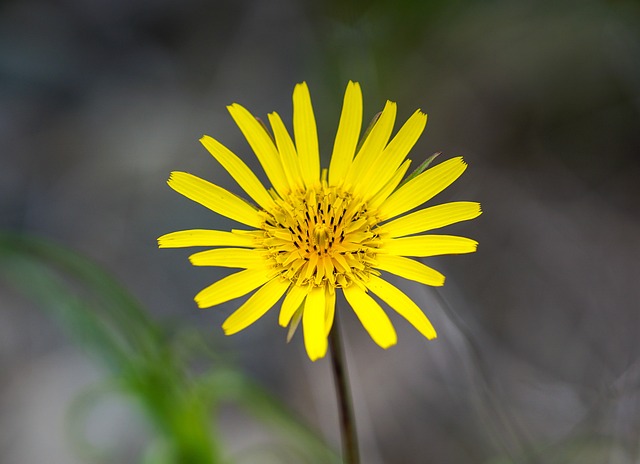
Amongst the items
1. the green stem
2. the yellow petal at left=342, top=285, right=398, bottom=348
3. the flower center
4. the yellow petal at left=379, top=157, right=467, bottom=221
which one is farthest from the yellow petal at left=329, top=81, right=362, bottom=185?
the green stem

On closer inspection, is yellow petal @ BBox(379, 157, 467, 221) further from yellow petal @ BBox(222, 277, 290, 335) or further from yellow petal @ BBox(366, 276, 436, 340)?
yellow petal @ BBox(222, 277, 290, 335)

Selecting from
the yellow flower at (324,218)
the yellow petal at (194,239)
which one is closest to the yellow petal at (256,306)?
the yellow flower at (324,218)

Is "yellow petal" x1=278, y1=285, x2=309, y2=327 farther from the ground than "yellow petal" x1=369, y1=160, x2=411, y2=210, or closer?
closer


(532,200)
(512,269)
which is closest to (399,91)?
(532,200)

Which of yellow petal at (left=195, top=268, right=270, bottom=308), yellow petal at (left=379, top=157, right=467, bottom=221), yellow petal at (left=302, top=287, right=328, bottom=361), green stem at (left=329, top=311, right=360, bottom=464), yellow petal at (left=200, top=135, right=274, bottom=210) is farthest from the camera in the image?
yellow petal at (left=200, top=135, right=274, bottom=210)

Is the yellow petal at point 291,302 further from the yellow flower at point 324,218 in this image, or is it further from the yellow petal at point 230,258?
the yellow petal at point 230,258

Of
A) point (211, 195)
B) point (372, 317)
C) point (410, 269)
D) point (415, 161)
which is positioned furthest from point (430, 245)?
point (415, 161)

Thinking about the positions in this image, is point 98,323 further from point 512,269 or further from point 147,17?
point 147,17

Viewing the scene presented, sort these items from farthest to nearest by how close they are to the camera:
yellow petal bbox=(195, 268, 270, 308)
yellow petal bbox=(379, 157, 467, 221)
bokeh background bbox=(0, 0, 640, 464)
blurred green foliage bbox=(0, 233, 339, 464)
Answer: bokeh background bbox=(0, 0, 640, 464) → blurred green foliage bbox=(0, 233, 339, 464) → yellow petal bbox=(379, 157, 467, 221) → yellow petal bbox=(195, 268, 270, 308)

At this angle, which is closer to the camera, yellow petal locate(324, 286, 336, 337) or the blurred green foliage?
yellow petal locate(324, 286, 336, 337)
